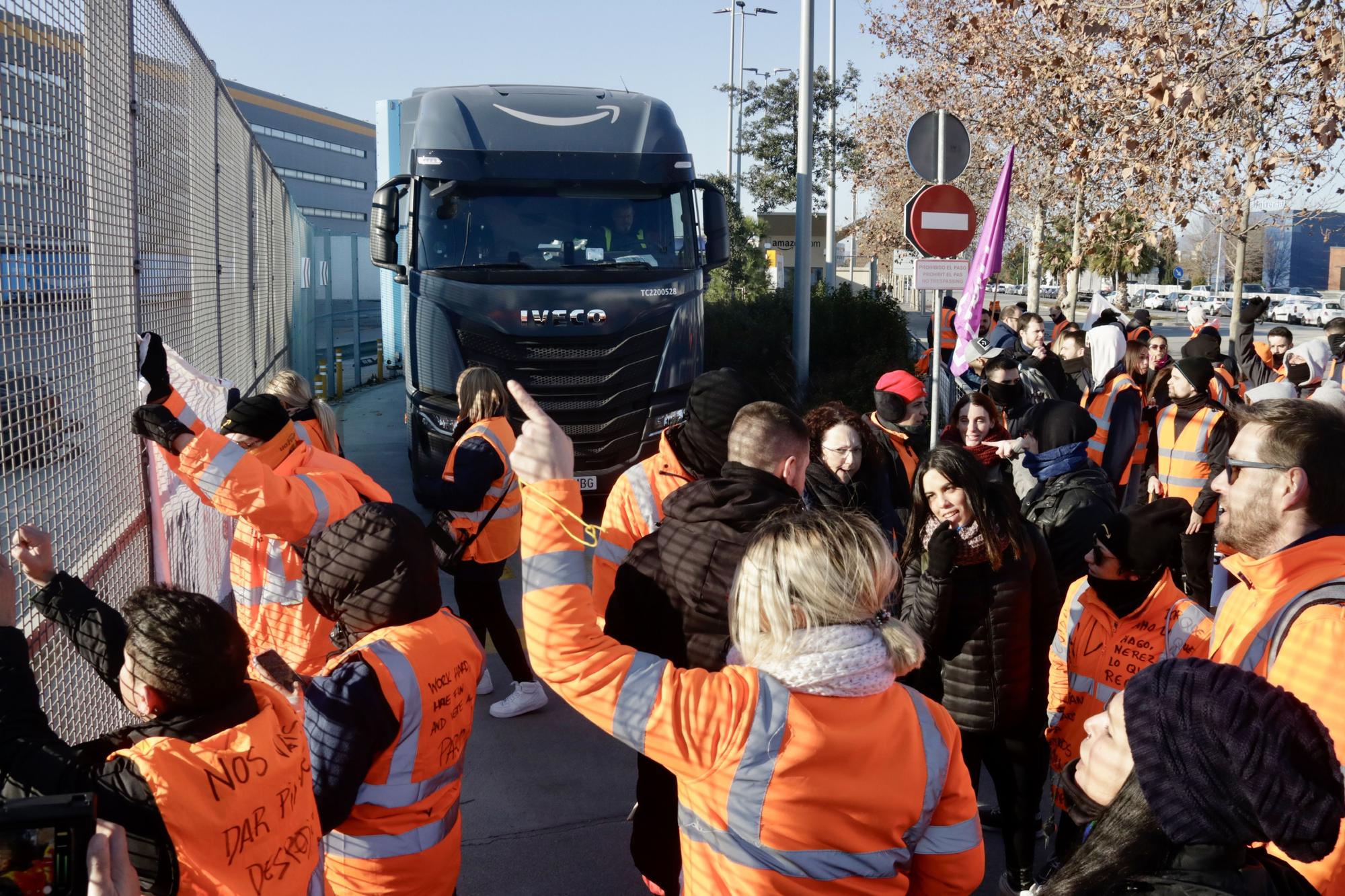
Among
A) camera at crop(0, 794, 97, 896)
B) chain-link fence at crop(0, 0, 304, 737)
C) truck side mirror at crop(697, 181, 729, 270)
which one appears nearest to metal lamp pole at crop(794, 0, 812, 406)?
truck side mirror at crop(697, 181, 729, 270)

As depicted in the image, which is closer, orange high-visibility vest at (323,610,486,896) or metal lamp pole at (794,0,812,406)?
orange high-visibility vest at (323,610,486,896)

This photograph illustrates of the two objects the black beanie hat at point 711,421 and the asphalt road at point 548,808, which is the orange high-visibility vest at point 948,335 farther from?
the black beanie hat at point 711,421

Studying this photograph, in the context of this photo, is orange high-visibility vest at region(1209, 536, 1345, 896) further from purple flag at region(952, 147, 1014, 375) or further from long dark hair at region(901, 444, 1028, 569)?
purple flag at region(952, 147, 1014, 375)

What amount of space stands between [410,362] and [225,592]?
14.4 feet

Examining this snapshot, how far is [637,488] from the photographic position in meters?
3.67

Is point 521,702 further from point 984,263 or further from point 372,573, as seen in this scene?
point 984,263

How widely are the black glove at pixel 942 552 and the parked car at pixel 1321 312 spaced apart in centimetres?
5132

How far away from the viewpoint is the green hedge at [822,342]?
13.6 metres

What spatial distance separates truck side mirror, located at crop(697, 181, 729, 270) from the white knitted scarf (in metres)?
Result: 8.21

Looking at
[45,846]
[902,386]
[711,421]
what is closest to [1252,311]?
[902,386]

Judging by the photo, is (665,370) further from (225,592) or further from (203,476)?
(203,476)

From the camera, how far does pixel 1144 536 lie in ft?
11.1

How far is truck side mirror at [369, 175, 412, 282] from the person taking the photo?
372 inches

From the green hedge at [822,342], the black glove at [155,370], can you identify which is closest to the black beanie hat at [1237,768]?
the black glove at [155,370]
